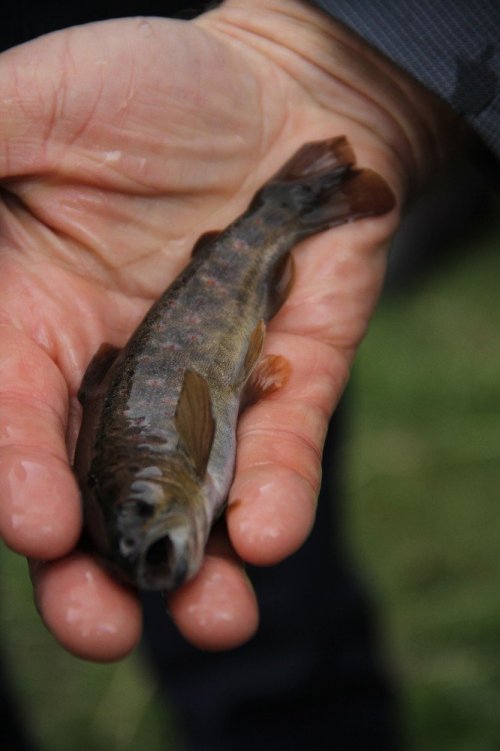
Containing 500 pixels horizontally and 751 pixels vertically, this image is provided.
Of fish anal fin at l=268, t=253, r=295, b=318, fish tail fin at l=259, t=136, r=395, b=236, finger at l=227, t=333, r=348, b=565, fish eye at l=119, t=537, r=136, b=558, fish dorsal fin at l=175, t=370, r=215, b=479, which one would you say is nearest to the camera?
fish eye at l=119, t=537, r=136, b=558

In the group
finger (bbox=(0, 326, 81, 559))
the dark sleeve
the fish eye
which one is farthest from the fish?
the dark sleeve

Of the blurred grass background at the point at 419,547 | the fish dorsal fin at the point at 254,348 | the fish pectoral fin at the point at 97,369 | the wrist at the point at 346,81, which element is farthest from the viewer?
the blurred grass background at the point at 419,547

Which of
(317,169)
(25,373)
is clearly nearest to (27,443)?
(25,373)

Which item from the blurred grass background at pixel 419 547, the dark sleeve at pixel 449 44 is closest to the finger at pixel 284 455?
the dark sleeve at pixel 449 44

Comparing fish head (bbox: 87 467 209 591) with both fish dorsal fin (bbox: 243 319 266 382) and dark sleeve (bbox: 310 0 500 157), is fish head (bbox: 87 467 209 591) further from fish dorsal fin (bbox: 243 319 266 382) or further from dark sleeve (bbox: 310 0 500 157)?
dark sleeve (bbox: 310 0 500 157)

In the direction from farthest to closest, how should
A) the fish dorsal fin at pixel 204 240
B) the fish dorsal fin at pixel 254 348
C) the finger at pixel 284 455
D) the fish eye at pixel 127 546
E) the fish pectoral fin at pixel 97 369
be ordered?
the fish dorsal fin at pixel 204 240 → the fish dorsal fin at pixel 254 348 → the fish pectoral fin at pixel 97 369 → the finger at pixel 284 455 → the fish eye at pixel 127 546

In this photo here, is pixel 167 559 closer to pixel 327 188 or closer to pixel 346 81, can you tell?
pixel 327 188

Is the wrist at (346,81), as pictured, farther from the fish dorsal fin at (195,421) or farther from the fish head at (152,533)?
the fish head at (152,533)

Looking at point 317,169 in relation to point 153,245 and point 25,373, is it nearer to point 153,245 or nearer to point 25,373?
point 153,245
